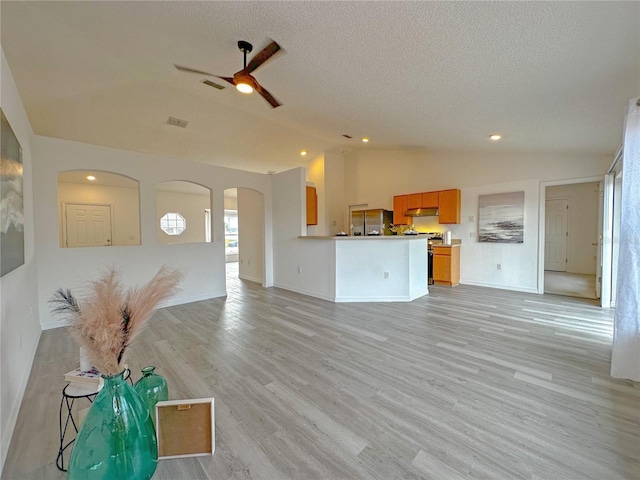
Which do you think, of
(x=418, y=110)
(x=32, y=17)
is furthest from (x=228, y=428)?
(x=418, y=110)

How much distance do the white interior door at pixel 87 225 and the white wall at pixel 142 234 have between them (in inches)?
168

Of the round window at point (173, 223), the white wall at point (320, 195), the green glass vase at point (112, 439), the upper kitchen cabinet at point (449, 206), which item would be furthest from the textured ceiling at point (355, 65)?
→ the round window at point (173, 223)

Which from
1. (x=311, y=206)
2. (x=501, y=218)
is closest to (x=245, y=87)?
(x=311, y=206)

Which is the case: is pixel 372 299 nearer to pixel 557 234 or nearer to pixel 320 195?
pixel 320 195

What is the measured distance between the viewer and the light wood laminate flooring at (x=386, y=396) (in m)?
1.45

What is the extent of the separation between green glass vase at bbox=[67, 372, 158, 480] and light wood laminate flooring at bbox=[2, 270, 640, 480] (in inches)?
10.7

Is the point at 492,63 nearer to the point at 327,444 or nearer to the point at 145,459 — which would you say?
the point at 327,444

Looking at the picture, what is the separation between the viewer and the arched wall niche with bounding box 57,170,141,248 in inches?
272

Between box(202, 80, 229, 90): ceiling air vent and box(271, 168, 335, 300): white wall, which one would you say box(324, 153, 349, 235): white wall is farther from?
box(202, 80, 229, 90): ceiling air vent

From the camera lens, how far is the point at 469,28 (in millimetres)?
1964

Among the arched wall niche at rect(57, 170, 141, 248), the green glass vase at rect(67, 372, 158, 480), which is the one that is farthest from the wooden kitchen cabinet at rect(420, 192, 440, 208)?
the arched wall niche at rect(57, 170, 141, 248)

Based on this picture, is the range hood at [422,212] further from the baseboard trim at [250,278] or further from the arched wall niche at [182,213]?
the arched wall niche at [182,213]

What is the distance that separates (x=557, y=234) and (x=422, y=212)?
460 cm

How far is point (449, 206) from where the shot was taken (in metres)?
6.00
